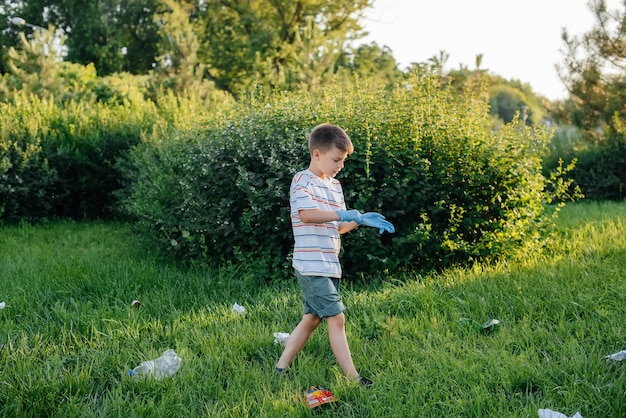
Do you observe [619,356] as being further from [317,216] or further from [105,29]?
[105,29]

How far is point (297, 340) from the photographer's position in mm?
3514

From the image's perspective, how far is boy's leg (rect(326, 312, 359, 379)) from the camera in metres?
3.35

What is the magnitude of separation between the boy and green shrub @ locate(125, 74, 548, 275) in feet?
6.39

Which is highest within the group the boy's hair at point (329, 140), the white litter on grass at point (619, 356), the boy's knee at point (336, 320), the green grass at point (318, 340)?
the boy's hair at point (329, 140)

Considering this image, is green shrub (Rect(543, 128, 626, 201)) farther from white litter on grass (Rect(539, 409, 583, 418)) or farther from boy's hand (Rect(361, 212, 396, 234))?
white litter on grass (Rect(539, 409, 583, 418))

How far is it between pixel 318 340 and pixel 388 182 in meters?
2.03

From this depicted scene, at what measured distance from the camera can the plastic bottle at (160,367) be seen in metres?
3.45

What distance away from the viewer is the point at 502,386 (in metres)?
3.25

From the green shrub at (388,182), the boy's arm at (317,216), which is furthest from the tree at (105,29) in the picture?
the boy's arm at (317,216)

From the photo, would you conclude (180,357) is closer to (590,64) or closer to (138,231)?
(138,231)

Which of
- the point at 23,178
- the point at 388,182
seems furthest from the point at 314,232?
the point at 23,178

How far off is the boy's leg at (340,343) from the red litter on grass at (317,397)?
21 centimetres

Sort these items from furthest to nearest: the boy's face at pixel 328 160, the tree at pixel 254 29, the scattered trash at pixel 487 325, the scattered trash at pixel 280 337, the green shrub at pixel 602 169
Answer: the tree at pixel 254 29
the green shrub at pixel 602 169
the scattered trash at pixel 487 325
the scattered trash at pixel 280 337
the boy's face at pixel 328 160

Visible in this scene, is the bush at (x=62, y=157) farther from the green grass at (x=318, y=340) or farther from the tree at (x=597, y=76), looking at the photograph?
the tree at (x=597, y=76)
